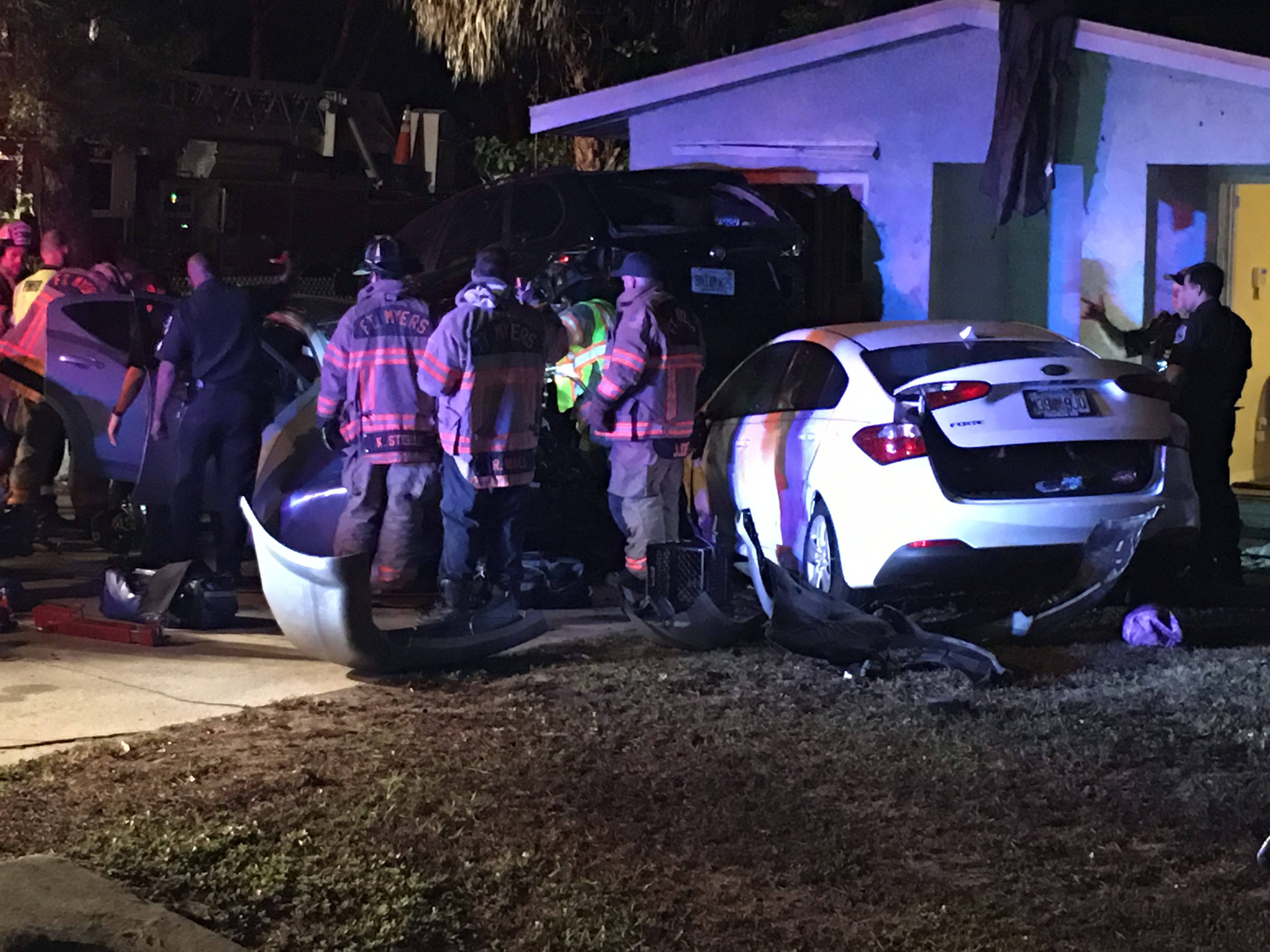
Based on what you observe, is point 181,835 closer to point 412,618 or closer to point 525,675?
point 525,675

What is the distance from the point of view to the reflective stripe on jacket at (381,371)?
8750 millimetres

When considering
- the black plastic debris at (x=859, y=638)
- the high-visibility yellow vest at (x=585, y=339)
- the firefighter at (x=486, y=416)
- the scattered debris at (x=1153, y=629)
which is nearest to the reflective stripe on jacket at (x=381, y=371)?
the firefighter at (x=486, y=416)

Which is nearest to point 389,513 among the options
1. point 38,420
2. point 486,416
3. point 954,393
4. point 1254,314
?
point 486,416

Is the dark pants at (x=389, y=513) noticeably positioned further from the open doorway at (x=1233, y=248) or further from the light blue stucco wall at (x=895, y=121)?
the open doorway at (x=1233, y=248)

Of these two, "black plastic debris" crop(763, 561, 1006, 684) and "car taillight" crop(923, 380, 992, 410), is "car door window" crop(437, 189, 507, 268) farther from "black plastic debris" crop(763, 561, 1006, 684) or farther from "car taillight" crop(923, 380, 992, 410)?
"black plastic debris" crop(763, 561, 1006, 684)

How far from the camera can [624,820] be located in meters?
5.38

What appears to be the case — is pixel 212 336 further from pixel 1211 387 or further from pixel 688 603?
pixel 1211 387

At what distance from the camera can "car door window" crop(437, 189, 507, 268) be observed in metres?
12.4

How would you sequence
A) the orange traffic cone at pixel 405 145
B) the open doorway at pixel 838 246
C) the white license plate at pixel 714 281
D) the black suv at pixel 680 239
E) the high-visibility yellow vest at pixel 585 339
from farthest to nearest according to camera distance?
1. the orange traffic cone at pixel 405 145
2. the open doorway at pixel 838 246
3. the white license plate at pixel 714 281
4. the black suv at pixel 680 239
5. the high-visibility yellow vest at pixel 585 339

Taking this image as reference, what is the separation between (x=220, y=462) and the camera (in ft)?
31.4

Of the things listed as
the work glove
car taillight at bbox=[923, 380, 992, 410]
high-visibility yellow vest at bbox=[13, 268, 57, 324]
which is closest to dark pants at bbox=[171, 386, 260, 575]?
the work glove

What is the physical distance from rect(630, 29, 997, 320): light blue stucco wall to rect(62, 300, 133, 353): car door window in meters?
5.19

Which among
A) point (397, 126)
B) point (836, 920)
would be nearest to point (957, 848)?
point (836, 920)

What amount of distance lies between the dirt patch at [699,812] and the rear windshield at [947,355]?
5.53ft
